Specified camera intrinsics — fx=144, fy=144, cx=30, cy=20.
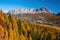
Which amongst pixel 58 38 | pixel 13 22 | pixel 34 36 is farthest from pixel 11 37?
pixel 58 38

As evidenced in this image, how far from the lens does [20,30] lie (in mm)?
149375

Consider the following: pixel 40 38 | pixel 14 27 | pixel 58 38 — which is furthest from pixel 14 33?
pixel 58 38

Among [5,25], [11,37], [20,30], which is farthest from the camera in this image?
A: [20,30]

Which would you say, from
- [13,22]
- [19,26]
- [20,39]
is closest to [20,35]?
[20,39]

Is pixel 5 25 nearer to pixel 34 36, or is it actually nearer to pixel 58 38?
pixel 34 36

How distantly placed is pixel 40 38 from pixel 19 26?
86.5 ft

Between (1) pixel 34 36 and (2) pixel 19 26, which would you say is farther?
(2) pixel 19 26

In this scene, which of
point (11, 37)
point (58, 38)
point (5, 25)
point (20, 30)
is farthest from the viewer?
point (58, 38)

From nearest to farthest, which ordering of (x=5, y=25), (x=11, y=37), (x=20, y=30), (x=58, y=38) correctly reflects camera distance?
(x=11, y=37)
(x=5, y=25)
(x=20, y=30)
(x=58, y=38)

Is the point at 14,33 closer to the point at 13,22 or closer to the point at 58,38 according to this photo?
the point at 13,22

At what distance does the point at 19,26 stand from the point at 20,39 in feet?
73.1

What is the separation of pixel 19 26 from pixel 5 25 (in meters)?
20.4

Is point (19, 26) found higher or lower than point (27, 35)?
higher

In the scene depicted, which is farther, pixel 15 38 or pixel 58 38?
pixel 58 38
